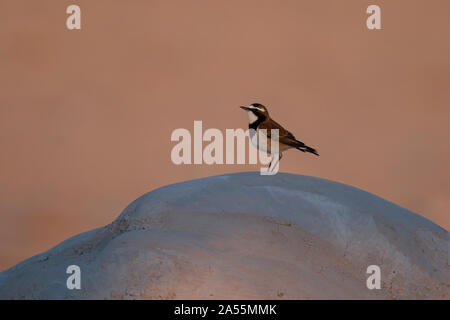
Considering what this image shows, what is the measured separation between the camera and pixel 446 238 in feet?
14.8

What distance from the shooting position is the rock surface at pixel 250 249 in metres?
3.49

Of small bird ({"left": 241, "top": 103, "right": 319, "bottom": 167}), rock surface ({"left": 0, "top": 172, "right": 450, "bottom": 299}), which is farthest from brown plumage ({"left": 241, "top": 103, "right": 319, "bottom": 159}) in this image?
rock surface ({"left": 0, "top": 172, "right": 450, "bottom": 299})

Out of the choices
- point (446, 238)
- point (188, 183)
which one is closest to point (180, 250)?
Result: point (188, 183)

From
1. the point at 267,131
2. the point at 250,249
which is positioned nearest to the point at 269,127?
the point at 267,131

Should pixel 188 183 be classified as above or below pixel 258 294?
above

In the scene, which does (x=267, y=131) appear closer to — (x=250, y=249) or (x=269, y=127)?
(x=269, y=127)

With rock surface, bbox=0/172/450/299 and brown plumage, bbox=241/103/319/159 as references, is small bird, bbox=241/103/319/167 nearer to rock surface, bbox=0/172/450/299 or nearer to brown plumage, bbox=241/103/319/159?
brown plumage, bbox=241/103/319/159

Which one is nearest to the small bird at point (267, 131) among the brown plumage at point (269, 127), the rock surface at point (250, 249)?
the brown plumage at point (269, 127)

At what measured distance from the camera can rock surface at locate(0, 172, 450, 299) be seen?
3.49m

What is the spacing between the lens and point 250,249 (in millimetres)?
3748

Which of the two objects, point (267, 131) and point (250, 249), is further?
point (267, 131)

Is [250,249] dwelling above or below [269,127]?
below

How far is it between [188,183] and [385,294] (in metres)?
1.54
